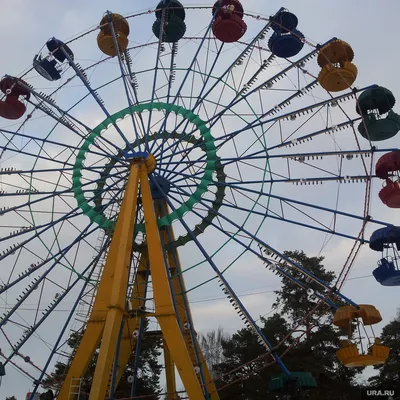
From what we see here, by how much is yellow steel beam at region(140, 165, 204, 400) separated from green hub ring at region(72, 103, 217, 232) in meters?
1.68

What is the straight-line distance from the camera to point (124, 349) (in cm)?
1501

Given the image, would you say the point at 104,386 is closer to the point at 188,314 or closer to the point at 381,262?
the point at 188,314

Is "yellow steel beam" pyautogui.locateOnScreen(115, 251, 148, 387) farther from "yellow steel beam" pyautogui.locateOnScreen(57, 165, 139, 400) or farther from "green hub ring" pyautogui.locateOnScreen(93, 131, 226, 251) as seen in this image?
"yellow steel beam" pyautogui.locateOnScreen(57, 165, 139, 400)

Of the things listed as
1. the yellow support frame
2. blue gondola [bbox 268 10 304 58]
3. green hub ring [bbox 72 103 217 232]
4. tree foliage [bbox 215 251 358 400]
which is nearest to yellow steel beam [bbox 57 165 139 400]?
the yellow support frame

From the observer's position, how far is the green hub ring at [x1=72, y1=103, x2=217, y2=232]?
581 inches

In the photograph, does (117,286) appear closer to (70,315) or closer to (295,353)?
(70,315)

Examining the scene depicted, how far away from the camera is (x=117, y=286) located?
11492mm

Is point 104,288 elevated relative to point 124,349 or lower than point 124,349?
elevated

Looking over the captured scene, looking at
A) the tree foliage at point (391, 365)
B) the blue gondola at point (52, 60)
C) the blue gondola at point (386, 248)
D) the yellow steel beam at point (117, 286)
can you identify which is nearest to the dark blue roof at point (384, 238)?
the blue gondola at point (386, 248)

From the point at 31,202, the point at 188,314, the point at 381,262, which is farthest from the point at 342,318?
the point at 31,202

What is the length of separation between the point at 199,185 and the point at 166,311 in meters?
4.61

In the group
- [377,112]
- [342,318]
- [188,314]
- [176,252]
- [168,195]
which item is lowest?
[342,318]

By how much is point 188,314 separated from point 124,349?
7.60ft

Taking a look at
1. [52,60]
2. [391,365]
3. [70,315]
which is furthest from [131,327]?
[391,365]
